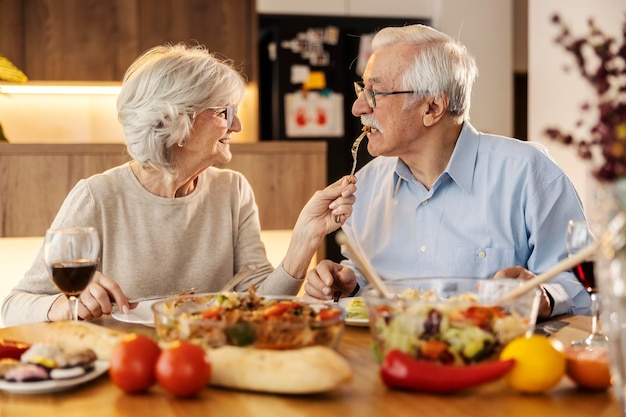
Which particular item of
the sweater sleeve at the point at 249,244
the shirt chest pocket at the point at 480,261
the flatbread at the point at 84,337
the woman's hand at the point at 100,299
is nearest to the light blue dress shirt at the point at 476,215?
the shirt chest pocket at the point at 480,261

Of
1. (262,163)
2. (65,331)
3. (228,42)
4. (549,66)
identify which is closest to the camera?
(65,331)

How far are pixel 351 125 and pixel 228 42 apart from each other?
88 centimetres

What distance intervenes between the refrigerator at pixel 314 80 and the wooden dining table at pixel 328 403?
3.80m

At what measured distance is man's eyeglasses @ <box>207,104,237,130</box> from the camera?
227 centimetres

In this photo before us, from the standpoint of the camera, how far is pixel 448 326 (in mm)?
1104

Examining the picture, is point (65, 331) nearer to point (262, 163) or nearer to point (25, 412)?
point (25, 412)

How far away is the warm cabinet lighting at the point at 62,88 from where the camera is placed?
4.79m

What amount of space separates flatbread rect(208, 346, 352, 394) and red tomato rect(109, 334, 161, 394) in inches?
3.2

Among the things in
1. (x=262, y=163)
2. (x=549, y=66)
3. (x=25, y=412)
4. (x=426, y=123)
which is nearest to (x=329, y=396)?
(x=25, y=412)

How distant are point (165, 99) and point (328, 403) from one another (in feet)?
4.34

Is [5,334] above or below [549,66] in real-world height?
below

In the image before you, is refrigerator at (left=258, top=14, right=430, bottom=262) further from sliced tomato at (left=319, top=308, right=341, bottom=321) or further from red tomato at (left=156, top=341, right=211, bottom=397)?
red tomato at (left=156, top=341, right=211, bottom=397)

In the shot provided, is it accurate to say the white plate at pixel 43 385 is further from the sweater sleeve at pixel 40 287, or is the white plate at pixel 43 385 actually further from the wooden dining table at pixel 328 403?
the sweater sleeve at pixel 40 287

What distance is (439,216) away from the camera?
214 cm
